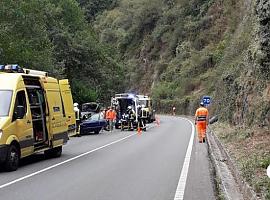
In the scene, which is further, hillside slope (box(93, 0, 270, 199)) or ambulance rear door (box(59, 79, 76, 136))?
hillside slope (box(93, 0, 270, 199))

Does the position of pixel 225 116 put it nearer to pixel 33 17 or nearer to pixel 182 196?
pixel 33 17

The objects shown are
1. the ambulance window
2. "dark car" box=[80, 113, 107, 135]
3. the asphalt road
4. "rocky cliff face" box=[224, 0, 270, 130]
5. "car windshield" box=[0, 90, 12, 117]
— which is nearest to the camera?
the asphalt road

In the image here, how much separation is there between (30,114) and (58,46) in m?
31.4

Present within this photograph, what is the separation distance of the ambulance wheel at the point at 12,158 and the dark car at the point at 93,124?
1600cm

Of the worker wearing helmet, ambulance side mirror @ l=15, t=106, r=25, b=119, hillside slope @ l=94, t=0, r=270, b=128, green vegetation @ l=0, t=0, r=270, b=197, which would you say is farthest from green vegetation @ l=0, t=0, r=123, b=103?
ambulance side mirror @ l=15, t=106, r=25, b=119

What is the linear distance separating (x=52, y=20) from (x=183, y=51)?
3639 centimetres

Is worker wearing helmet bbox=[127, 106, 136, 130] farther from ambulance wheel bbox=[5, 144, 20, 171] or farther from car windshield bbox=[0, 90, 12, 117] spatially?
ambulance wheel bbox=[5, 144, 20, 171]

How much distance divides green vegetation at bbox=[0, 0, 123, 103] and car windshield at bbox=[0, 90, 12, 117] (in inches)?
588

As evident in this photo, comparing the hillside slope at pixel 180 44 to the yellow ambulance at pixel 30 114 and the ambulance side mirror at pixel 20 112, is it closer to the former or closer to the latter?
the yellow ambulance at pixel 30 114

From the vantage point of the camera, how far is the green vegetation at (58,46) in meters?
32.6

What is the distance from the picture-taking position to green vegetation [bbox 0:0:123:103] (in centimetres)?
3263

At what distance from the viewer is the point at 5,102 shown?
47.3 feet

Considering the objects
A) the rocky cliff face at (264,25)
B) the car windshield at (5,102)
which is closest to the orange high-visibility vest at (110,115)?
the rocky cliff face at (264,25)

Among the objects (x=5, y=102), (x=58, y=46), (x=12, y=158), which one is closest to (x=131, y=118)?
(x=58, y=46)
